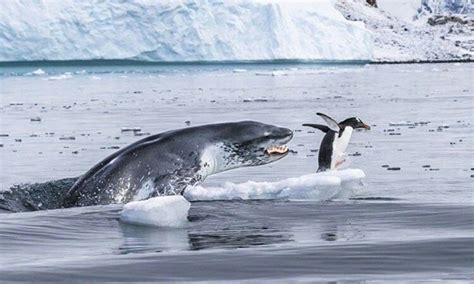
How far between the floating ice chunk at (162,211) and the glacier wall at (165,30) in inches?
1198

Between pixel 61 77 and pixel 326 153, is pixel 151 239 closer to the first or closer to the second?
pixel 326 153

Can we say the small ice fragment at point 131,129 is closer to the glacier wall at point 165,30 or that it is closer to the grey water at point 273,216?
the grey water at point 273,216

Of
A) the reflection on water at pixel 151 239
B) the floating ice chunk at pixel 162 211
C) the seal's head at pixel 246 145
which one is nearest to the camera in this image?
the reflection on water at pixel 151 239

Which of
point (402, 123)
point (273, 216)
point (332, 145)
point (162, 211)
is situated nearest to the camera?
point (162, 211)

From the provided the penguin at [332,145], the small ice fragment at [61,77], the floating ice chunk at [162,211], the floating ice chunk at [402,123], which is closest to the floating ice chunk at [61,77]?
the small ice fragment at [61,77]

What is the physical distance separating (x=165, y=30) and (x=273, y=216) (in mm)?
31533

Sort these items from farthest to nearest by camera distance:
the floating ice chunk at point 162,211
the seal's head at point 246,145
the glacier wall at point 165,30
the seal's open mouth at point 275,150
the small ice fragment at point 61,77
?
the glacier wall at point 165,30 → the small ice fragment at point 61,77 → the seal's open mouth at point 275,150 → the seal's head at point 246,145 → the floating ice chunk at point 162,211

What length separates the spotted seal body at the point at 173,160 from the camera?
253 inches

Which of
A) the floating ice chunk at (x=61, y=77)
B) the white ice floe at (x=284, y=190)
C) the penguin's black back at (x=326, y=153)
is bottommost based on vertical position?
the floating ice chunk at (x=61, y=77)

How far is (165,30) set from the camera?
3678cm

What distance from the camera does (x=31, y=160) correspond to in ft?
33.9

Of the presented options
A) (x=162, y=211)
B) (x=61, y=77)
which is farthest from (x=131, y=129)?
(x=61, y=77)

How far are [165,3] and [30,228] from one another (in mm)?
31853

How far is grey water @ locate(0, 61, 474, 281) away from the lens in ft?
12.8
